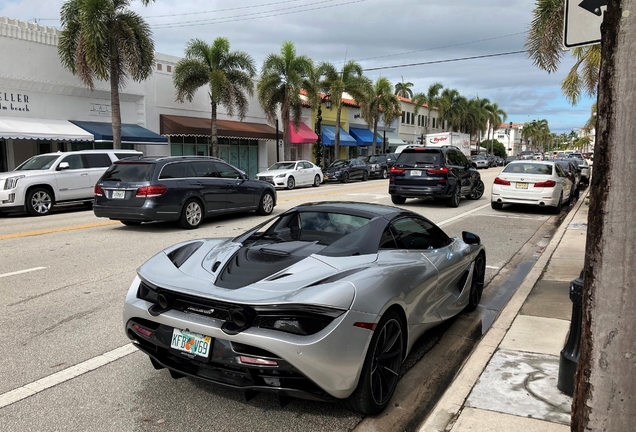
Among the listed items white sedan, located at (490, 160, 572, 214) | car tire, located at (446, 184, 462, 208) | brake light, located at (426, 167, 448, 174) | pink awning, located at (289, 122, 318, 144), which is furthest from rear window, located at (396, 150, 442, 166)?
pink awning, located at (289, 122, 318, 144)

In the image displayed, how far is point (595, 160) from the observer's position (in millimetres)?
2354

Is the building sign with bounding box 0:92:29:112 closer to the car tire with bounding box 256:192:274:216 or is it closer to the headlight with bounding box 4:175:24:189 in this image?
the headlight with bounding box 4:175:24:189

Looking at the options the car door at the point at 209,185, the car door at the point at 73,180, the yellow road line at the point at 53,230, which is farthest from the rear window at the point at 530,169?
the car door at the point at 73,180

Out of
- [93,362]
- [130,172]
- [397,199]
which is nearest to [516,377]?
[93,362]

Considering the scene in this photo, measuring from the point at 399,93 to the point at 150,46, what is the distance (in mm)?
42467

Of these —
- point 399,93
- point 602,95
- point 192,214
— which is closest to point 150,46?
point 192,214

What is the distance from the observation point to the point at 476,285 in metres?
6.10

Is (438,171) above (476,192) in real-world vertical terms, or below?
above

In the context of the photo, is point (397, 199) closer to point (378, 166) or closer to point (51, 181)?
point (51, 181)

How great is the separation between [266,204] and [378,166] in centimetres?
2274

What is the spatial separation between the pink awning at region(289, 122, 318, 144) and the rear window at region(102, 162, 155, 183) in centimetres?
2424

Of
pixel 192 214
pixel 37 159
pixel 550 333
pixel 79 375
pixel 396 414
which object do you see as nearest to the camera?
pixel 396 414

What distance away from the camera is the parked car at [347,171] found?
31.6 meters

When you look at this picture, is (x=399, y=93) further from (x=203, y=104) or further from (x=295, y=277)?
(x=295, y=277)
